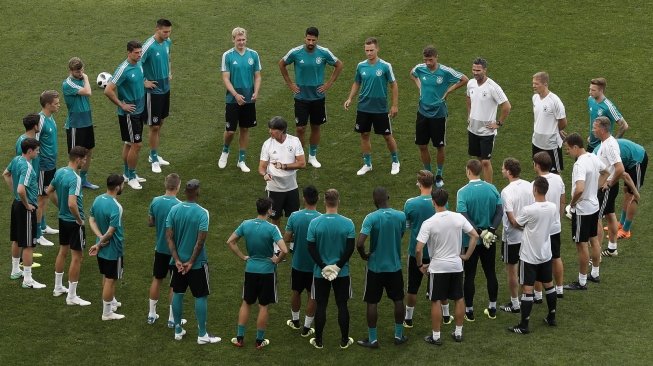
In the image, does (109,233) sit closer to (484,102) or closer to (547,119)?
(484,102)

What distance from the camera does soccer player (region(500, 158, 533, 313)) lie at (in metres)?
13.1

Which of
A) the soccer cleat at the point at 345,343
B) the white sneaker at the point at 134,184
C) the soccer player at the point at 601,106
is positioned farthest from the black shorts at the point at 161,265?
the soccer player at the point at 601,106

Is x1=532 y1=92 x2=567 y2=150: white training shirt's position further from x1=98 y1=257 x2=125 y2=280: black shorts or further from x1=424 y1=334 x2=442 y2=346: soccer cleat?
x1=98 y1=257 x2=125 y2=280: black shorts

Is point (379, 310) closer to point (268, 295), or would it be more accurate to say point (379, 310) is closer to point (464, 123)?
point (268, 295)

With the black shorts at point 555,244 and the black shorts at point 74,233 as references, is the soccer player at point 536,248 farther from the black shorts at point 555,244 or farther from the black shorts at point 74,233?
the black shorts at point 74,233

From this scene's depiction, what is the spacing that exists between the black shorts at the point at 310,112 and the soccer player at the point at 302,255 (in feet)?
16.2

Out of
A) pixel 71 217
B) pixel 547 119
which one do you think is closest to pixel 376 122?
pixel 547 119

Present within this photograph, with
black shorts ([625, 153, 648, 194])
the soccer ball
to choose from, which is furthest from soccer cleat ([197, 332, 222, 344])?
the soccer ball

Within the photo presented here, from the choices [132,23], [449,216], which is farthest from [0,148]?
[449,216]

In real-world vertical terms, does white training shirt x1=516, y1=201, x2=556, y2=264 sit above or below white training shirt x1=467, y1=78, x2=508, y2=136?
below

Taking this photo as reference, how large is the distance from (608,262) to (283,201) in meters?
4.56

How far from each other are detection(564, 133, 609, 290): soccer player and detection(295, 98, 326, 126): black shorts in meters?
4.85

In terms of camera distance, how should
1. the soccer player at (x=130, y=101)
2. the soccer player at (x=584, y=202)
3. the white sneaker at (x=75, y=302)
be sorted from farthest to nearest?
the soccer player at (x=130, y=101)
the soccer player at (x=584, y=202)
the white sneaker at (x=75, y=302)

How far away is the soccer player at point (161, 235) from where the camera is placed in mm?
12734
